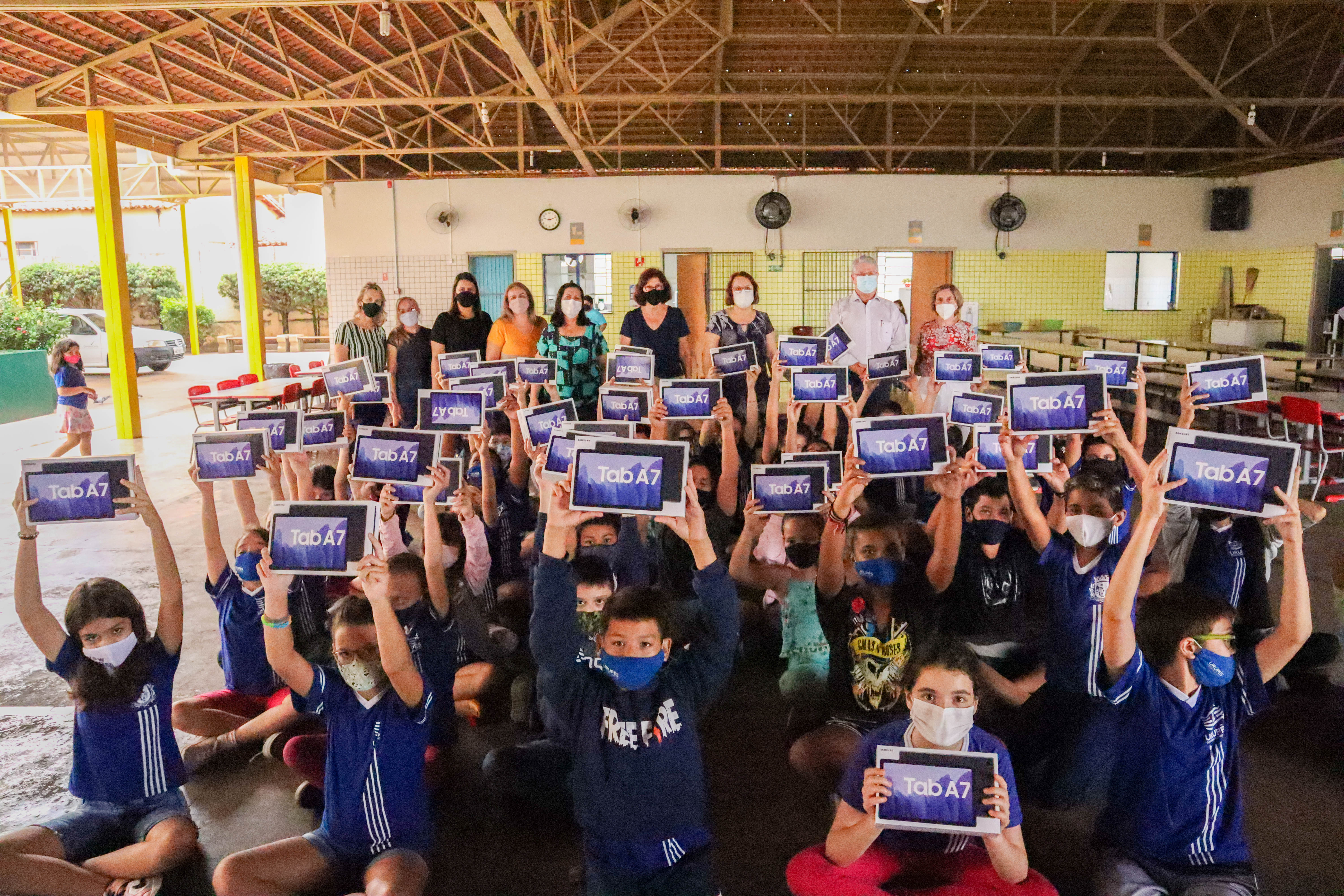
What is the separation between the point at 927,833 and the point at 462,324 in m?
5.16

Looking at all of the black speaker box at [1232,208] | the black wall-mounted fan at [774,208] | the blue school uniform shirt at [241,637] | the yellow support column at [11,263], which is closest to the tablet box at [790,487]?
the blue school uniform shirt at [241,637]

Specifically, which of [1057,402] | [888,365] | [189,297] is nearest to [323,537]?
[1057,402]

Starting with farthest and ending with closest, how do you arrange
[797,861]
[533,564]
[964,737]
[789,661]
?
[533,564], [789,661], [797,861], [964,737]

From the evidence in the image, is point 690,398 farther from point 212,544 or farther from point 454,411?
point 212,544

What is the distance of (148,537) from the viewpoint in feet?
22.3

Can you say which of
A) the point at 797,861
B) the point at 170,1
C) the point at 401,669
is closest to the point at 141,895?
the point at 401,669

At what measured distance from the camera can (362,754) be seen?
2.52m

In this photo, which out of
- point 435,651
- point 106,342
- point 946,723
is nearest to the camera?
point 946,723

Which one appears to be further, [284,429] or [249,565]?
[284,429]

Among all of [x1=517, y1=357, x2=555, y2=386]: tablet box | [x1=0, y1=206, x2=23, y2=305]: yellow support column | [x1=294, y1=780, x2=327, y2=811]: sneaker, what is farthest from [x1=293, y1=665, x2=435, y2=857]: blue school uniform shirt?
[x1=0, y1=206, x2=23, y2=305]: yellow support column

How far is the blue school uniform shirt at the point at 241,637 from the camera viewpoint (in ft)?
11.0

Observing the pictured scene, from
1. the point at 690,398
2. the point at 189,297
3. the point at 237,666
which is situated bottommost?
the point at 237,666

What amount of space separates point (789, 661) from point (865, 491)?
1327 millimetres

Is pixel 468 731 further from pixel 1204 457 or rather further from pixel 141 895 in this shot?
pixel 1204 457
